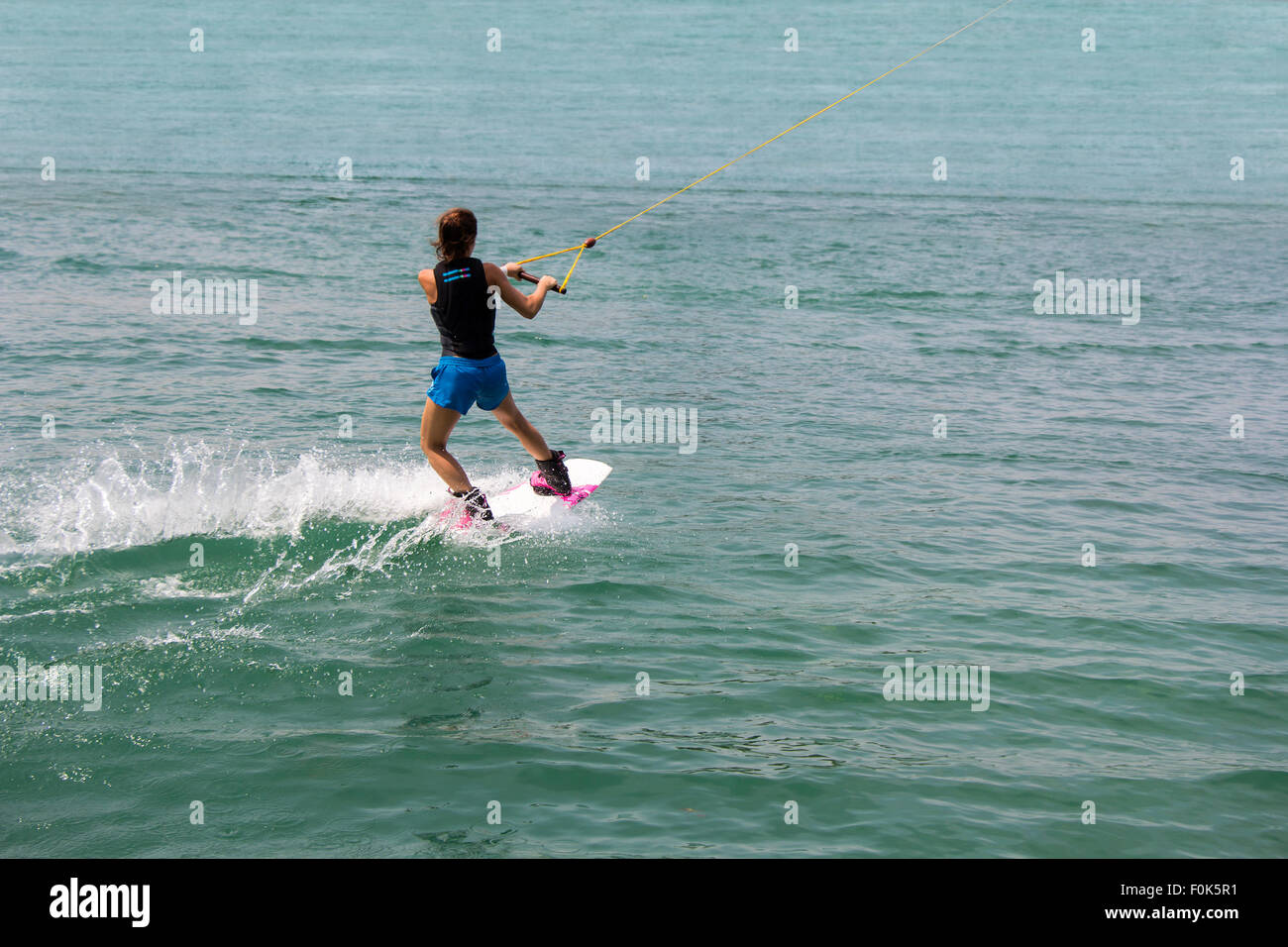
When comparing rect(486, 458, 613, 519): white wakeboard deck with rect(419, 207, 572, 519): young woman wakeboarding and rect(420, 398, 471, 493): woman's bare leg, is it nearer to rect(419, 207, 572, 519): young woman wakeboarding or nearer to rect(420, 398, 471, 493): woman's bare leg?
rect(419, 207, 572, 519): young woman wakeboarding

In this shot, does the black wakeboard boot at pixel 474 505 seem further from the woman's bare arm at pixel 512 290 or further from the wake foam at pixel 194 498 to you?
the woman's bare arm at pixel 512 290

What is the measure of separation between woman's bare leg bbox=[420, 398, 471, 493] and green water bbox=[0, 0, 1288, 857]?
0.40 m

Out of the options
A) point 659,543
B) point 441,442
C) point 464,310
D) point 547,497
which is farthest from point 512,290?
point 659,543

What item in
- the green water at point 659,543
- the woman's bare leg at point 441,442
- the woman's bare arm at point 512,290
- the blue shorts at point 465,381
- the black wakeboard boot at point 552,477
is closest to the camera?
the green water at point 659,543

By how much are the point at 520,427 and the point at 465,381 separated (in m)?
0.66

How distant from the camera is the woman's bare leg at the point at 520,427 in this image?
884cm

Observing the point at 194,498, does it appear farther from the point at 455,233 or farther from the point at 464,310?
the point at 455,233

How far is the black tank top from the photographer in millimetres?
8195

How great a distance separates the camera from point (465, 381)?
27.8ft

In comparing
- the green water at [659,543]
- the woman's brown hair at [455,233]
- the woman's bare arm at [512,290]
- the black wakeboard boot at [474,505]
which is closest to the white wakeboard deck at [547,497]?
the green water at [659,543]

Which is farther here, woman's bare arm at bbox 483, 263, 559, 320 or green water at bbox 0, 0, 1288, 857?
woman's bare arm at bbox 483, 263, 559, 320

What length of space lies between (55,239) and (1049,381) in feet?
53.1

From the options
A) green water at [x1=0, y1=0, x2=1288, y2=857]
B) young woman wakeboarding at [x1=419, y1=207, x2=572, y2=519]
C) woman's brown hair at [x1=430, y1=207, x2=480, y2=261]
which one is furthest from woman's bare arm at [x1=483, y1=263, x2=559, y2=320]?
green water at [x1=0, y1=0, x2=1288, y2=857]

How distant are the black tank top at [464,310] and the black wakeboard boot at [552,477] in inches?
43.1
